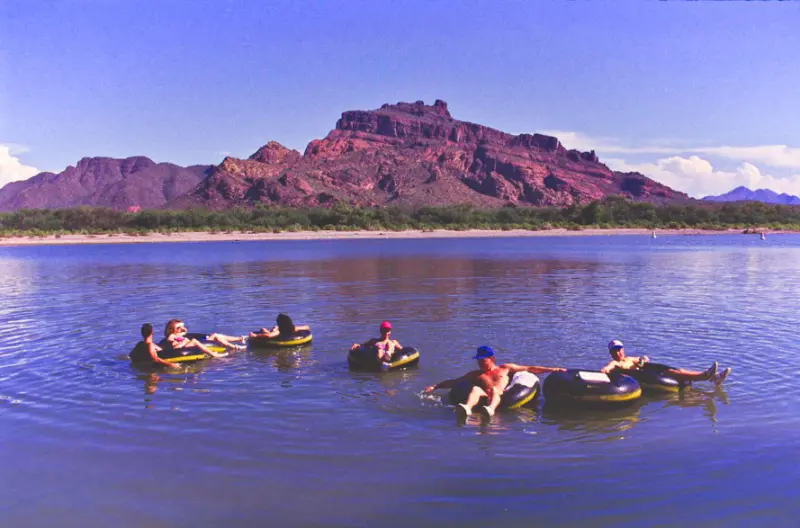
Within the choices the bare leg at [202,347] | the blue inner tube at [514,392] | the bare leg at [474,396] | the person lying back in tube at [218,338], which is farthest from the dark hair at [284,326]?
the bare leg at [474,396]

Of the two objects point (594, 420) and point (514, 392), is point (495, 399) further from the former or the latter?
point (594, 420)

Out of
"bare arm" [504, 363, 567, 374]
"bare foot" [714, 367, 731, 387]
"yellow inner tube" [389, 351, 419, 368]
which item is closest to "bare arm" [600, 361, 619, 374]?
"bare arm" [504, 363, 567, 374]

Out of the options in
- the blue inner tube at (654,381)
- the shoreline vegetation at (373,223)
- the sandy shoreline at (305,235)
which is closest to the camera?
the blue inner tube at (654,381)

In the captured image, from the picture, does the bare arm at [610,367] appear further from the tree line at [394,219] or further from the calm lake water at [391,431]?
the tree line at [394,219]

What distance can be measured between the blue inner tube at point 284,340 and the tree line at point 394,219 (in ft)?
282

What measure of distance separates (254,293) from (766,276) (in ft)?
78.7

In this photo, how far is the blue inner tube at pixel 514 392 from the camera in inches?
419

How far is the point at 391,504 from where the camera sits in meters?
7.33

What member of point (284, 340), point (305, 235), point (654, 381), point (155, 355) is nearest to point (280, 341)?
point (284, 340)

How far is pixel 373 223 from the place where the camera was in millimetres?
108250

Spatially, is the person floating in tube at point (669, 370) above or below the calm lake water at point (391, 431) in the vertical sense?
above

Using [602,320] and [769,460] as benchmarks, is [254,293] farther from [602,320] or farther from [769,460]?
[769,460]

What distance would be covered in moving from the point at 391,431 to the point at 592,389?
10.7 feet

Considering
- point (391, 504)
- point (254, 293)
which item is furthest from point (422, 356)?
point (254, 293)
